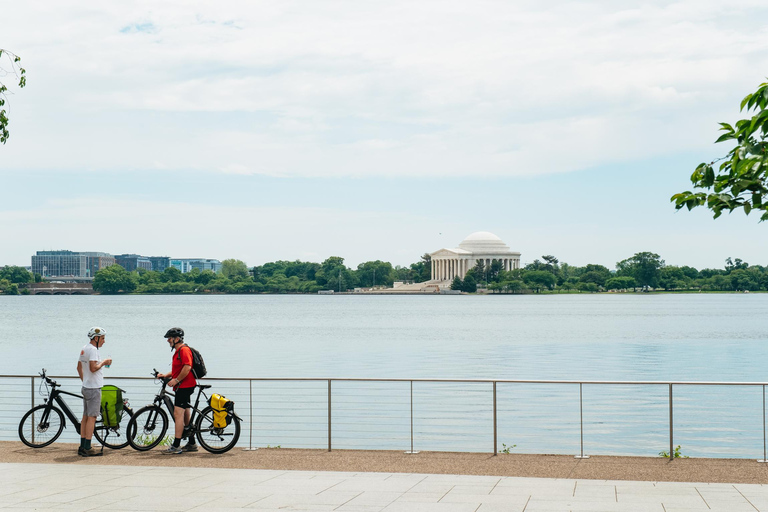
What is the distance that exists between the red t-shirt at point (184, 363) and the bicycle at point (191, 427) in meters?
0.20

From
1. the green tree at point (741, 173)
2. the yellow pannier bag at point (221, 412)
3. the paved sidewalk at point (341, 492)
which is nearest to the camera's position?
the green tree at point (741, 173)

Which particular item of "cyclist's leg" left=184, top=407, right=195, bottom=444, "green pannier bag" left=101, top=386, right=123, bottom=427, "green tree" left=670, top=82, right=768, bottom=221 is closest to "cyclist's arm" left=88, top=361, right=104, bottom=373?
"green pannier bag" left=101, top=386, right=123, bottom=427

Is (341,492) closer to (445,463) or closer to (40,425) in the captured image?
(445,463)

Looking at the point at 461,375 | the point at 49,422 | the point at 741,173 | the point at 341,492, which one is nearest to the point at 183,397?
the point at 49,422

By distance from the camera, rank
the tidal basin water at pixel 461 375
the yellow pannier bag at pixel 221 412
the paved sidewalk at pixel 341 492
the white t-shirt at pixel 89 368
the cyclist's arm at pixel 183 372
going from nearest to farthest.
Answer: the paved sidewalk at pixel 341 492, the cyclist's arm at pixel 183 372, the white t-shirt at pixel 89 368, the yellow pannier bag at pixel 221 412, the tidal basin water at pixel 461 375

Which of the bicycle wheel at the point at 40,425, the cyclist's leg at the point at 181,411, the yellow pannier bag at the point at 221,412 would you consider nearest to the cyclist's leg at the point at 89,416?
the bicycle wheel at the point at 40,425

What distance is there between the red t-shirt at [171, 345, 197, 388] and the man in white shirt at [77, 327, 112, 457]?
3.50 feet

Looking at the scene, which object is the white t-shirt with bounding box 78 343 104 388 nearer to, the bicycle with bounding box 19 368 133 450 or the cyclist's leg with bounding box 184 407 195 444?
the bicycle with bounding box 19 368 133 450

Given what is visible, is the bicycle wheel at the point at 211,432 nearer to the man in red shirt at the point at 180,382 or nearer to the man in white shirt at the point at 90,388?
the man in red shirt at the point at 180,382

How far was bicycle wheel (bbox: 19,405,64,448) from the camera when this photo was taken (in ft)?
49.1

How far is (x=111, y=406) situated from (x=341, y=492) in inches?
200

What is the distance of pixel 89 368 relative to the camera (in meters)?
14.1

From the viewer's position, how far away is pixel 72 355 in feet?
217

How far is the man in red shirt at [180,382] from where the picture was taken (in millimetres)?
13930
